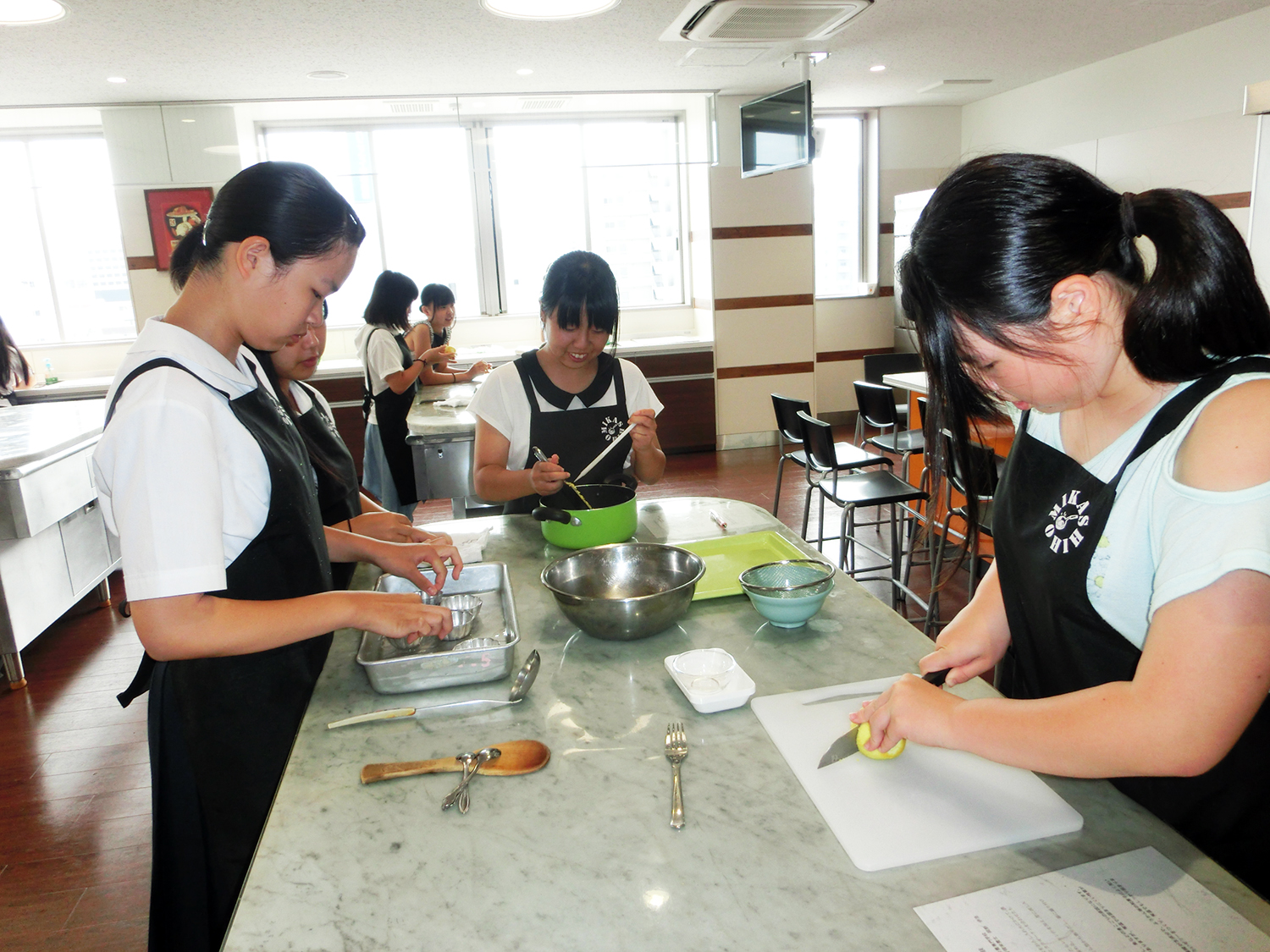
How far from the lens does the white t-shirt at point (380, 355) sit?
13.3 ft

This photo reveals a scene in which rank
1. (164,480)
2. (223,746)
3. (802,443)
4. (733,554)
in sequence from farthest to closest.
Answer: (802,443) → (733,554) → (223,746) → (164,480)

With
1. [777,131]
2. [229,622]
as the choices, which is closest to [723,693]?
[229,622]

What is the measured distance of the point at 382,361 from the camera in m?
4.07

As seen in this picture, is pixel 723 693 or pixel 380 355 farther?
pixel 380 355

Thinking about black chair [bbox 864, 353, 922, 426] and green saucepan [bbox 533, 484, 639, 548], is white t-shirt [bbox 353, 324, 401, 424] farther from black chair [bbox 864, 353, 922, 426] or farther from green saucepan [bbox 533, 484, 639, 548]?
black chair [bbox 864, 353, 922, 426]

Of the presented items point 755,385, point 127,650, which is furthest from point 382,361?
point 755,385

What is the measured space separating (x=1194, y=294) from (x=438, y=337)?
15.5 feet

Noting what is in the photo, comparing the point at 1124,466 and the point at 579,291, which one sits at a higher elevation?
the point at 579,291

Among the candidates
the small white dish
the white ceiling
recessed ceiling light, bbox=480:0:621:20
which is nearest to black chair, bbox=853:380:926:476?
the white ceiling

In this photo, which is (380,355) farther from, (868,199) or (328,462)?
(868,199)

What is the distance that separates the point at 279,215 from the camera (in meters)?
1.14

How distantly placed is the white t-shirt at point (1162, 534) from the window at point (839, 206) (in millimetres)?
6408

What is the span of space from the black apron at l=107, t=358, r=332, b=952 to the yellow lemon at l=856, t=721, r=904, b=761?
0.83m

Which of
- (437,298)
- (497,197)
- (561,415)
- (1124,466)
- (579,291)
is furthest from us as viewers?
(497,197)
